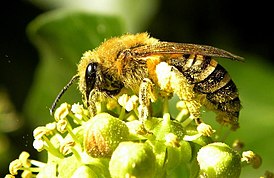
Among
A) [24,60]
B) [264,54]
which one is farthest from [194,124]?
[24,60]

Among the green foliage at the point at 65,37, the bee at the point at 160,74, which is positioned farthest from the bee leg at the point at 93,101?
the green foliage at the point at 65,37

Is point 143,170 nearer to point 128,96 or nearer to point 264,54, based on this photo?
point 128,96

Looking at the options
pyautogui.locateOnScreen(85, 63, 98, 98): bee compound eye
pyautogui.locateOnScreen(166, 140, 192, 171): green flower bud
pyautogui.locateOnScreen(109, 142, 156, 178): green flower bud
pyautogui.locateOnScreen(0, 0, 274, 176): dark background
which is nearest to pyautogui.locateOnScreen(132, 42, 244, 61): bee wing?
pyautogui.locateOnScreen(85, 63, 98, 98): bee compound eye

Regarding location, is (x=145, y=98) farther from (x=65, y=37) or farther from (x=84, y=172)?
(x=65, y=37)

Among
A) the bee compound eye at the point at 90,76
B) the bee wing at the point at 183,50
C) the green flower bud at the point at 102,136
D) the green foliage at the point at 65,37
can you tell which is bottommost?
the green flower bud at the point at 102,136

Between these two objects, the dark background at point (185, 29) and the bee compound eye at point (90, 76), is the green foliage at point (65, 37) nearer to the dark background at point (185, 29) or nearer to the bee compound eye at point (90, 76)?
the dark background at point (185, 29)

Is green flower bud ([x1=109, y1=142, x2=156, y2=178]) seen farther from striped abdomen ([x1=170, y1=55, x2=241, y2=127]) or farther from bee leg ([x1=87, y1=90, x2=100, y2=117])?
striped abdomen ([x1=170, y1=55, x2=241, y2=127])
